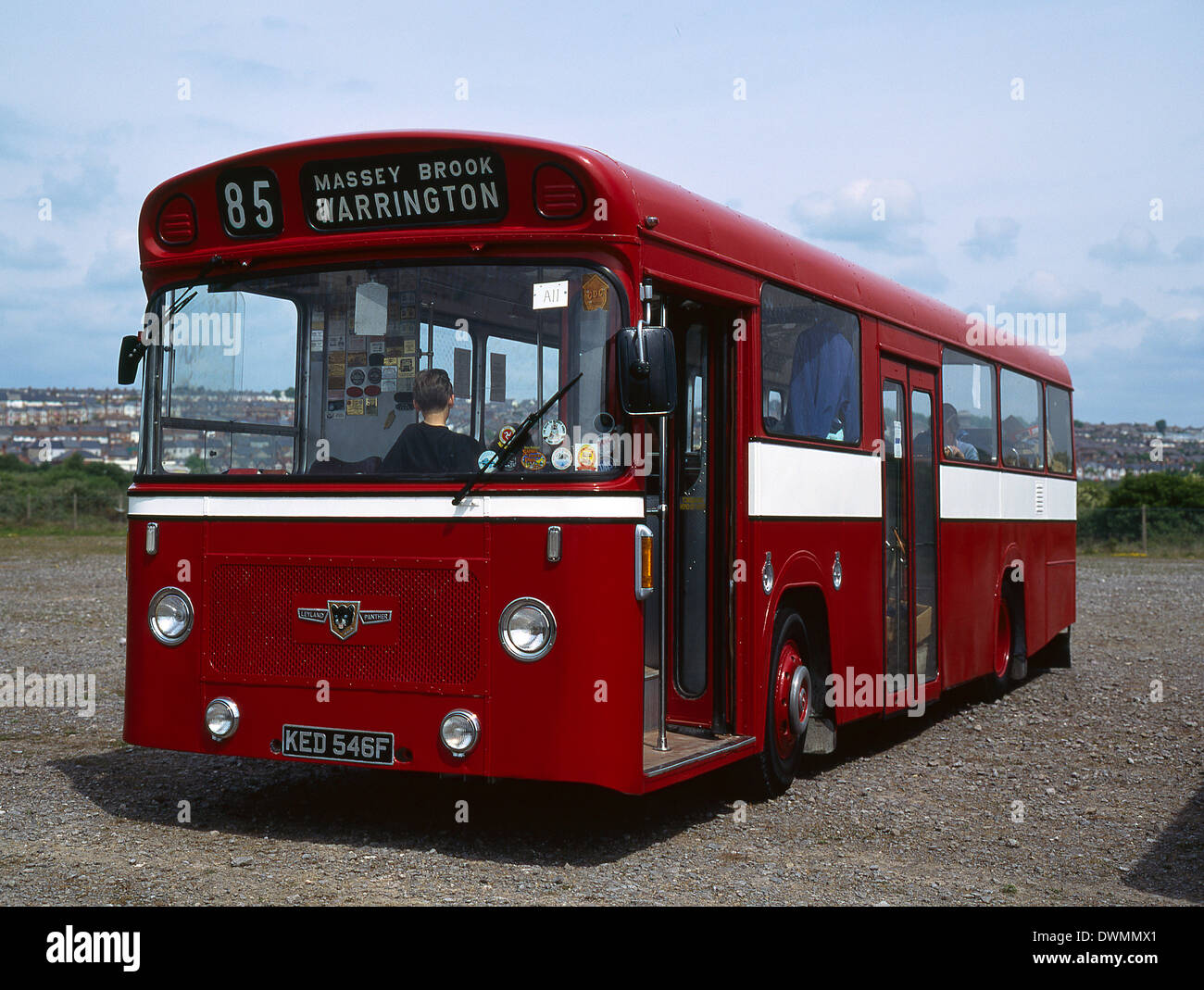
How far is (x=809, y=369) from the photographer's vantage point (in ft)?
28.1

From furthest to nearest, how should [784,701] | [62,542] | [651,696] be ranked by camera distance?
[62,542], [784,701], [651,696]

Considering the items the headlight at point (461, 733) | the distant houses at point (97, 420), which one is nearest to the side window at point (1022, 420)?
the distant houses at point (97, 420)

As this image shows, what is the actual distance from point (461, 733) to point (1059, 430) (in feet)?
34.6

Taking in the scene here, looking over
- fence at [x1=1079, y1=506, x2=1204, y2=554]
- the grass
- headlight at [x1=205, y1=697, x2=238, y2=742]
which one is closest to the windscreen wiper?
headlight at [x1=205, y1=697, x2=238, y2=742]

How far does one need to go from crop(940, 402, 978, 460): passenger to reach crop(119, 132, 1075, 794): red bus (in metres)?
3.32

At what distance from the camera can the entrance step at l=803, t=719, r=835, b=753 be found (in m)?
8.88

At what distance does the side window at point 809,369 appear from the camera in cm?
802

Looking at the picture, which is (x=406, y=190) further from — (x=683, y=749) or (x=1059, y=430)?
(x=1059, y=430)

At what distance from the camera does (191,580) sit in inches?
278

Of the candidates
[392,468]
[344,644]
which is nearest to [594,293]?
[392,468]
